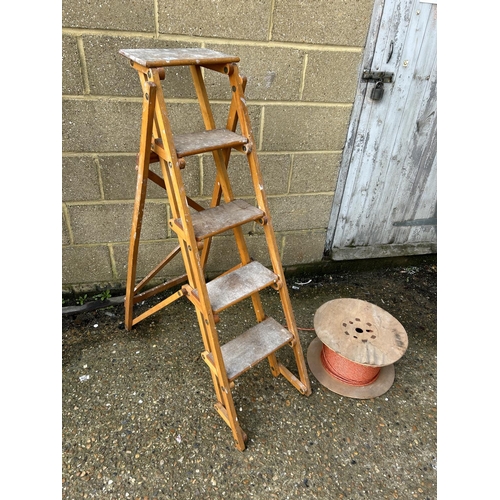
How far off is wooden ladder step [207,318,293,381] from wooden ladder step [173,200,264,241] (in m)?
0.59

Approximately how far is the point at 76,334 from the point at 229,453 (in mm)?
1202

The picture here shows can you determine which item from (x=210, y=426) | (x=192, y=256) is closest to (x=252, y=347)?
(x=210, y=426)

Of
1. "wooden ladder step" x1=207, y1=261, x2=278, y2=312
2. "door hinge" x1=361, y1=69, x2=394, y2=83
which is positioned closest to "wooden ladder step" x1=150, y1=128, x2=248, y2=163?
"wooden ladder step" x1=207, y1=261, x2=278, y2=312

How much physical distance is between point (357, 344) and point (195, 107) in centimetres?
156

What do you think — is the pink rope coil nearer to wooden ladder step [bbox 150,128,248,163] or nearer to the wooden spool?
the wooden spool

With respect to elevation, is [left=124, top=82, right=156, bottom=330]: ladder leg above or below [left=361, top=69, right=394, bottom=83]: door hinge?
below

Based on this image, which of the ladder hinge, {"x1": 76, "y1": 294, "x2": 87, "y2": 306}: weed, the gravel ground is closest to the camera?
the gravel ground

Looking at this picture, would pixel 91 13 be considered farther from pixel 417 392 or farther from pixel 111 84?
pixel 417 392

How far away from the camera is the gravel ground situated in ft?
5.40

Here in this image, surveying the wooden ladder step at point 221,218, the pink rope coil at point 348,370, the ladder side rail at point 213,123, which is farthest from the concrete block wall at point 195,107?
the pink rope coil at point 348,370

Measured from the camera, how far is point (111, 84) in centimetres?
193

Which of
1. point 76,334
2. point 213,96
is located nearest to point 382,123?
point 213,96

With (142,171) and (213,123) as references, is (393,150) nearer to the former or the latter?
(213,123)

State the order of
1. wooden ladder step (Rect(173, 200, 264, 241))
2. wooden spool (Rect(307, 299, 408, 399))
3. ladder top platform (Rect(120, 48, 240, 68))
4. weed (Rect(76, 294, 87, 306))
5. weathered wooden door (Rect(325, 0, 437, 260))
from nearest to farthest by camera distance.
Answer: ladder top platform (Rect(120, 48, 240, 68)), wooden ladder step (Rect(173, 200, 264, 241)), wooden spool (Rect(307, 299, 408, 399)), weathered wooden door (Rect(325, 0, 437, 260)), weed (Rect(76, 294, 87, 306))
